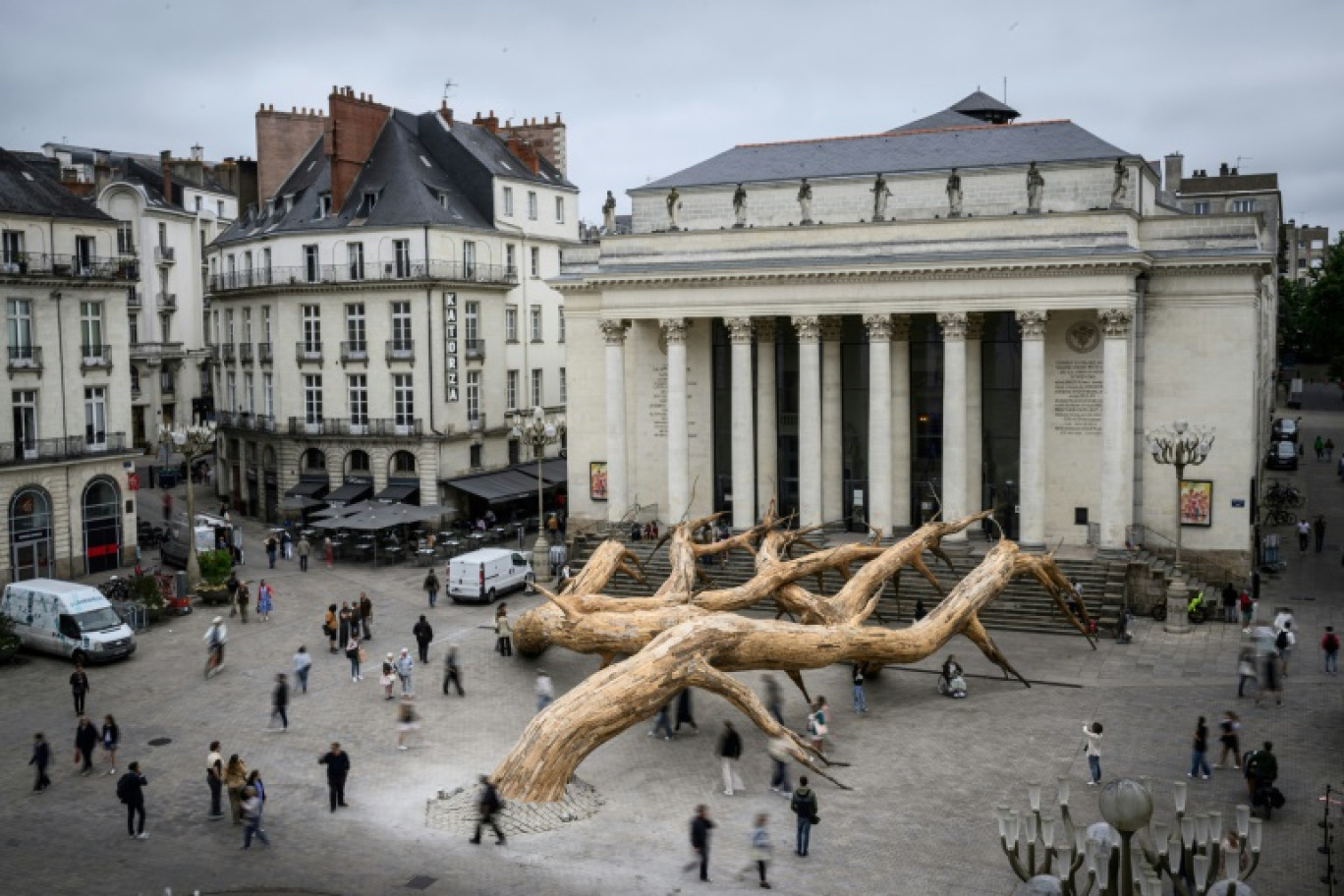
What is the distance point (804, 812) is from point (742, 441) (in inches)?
1033

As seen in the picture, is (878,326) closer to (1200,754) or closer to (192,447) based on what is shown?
(1200,754)

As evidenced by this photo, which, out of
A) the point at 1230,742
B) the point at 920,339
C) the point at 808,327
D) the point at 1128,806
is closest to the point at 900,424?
the point at 920,339

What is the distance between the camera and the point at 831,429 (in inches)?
1885

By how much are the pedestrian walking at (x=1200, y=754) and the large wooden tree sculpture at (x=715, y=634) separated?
6.98 metres

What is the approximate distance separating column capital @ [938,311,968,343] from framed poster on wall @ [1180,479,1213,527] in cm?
872

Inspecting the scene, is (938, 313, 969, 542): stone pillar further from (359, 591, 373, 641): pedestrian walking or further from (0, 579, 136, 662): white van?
(0, 579, 136, 662): white van

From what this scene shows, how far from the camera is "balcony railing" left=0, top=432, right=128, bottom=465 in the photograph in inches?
1785

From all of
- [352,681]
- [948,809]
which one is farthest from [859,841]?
[352,681]

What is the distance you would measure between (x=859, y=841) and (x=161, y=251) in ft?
225

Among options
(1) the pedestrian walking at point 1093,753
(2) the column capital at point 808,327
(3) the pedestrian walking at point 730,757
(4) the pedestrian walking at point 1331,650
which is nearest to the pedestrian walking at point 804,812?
(3) the pedestrian walking at point 730,757

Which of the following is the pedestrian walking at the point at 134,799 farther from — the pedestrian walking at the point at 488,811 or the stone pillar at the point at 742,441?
the stone pillar at the point at 742,441

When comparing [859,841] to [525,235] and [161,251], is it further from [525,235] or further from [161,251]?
[161,251]

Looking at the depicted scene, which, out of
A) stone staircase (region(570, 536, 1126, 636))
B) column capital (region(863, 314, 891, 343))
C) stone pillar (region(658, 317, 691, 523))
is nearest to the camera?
stone staircase (region(570, 536, 1126, 636))

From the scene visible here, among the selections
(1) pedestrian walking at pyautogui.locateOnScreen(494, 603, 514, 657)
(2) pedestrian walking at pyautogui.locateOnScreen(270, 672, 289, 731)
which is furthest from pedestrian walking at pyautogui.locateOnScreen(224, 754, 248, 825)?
(1) pedestrian walking at pyautogui.locateOnScreen(494, 603, 514, 657)
